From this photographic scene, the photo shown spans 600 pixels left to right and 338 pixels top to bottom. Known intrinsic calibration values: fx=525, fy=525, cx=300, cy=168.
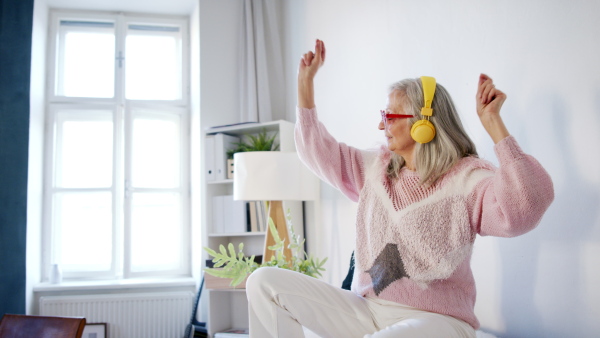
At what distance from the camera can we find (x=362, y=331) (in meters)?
1.42

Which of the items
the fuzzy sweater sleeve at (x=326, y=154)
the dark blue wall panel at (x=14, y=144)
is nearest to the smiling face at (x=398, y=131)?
the fuzzy sweater sleeve at (x=326, y=154)

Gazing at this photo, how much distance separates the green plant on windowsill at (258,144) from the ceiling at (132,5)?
1.21 metres

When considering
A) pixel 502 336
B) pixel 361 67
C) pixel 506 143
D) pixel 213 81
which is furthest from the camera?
pixel 213 81

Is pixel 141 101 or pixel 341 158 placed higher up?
pixel 141 101

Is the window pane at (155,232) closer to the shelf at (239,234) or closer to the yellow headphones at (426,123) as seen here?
the shelf at (239,234)

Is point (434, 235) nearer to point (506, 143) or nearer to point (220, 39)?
point (506, 143)

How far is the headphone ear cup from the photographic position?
1476 millimetres

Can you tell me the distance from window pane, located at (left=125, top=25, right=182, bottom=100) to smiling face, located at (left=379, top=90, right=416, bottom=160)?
2839 millimetres

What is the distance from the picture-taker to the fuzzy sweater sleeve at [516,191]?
125 cm

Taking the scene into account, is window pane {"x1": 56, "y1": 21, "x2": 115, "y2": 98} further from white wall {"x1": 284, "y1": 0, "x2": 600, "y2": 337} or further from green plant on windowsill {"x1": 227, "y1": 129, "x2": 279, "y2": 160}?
white wall {"x1": 284, "y1": 0, "x2": 600, "y2": 337}

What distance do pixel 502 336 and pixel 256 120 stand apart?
2.20 m

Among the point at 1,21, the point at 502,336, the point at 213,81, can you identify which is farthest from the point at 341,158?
the point at 1,21

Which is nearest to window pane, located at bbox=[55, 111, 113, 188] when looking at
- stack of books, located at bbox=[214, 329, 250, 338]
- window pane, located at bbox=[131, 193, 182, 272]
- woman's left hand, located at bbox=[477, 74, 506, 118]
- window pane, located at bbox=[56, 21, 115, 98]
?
window pane, located at bbox=[56, 21, 115, 98]

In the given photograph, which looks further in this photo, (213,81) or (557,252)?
(213,81)
